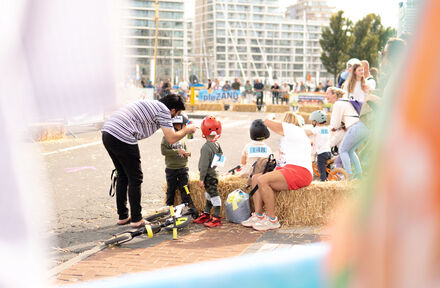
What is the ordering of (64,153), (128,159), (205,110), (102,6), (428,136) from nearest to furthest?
(428,136) → (102,6) → (128,159) → (64,153) → (205,110)

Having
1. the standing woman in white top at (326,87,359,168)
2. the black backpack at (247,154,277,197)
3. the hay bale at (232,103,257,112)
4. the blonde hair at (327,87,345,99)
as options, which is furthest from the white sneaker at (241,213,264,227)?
the hay bale at (232,103,257,112)

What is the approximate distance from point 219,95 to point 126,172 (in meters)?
26.6

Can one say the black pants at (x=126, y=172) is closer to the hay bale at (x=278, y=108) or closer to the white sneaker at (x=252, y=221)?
the white sneaker at (x=252, y=221)

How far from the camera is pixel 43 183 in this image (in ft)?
2.03

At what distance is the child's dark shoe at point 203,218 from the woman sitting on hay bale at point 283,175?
45 cm

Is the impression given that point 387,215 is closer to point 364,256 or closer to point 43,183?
point 364,256

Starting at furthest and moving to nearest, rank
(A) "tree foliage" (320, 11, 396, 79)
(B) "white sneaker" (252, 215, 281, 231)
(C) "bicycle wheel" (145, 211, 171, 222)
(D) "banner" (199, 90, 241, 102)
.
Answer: (A) "tree foliage" (320, 11, 396, 79) → (D) "banner" (199, 90, 241, 102) → (C) "bicycle wheel" (145, 211, 171, 222) → (B) "white sneaker" (252, 215, 281, 231)

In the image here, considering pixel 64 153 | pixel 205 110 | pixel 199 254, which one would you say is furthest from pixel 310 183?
pixel 205 110

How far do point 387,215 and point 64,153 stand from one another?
38.2 feet

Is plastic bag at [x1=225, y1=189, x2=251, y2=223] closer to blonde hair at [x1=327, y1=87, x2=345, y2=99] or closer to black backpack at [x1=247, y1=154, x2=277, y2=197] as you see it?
black backpack at [x1=247, y1=154, x2=277, y2=197]

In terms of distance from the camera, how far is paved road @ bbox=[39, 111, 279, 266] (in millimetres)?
5289

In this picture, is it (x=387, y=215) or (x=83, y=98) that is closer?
(x=387, y=215)

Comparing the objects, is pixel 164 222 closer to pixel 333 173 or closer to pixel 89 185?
pixel 89 185

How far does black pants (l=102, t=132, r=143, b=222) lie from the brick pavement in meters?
0.67
